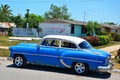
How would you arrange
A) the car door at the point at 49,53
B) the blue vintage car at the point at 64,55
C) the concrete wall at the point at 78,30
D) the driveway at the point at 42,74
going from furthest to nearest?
1. the concrete wall at the point at 78,30
2. the car door at the point at 49,53
3. the blue vintage car at the point at 64,55
4. the driveway at the point at 42,74

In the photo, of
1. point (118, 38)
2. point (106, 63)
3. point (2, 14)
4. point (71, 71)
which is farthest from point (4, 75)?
point (2, 14)

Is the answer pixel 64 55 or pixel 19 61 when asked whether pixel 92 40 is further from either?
pixel 64 55

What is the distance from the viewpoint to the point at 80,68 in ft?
40.5

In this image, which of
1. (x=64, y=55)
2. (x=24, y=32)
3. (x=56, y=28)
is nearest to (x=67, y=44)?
(x=64, y=55)

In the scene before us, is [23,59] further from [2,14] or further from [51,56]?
Answer: [2,14]

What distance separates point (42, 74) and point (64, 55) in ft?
4.27

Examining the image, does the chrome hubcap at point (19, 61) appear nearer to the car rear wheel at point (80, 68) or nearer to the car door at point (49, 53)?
the car door at point (49, 53)

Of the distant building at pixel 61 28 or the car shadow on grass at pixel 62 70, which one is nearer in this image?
the car shadow on grass at pixel 62 70

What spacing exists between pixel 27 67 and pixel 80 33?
41.6 m

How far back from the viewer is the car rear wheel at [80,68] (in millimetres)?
12258

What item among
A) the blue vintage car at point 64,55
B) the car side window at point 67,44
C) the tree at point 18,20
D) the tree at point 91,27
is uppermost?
the tree at point 18,20

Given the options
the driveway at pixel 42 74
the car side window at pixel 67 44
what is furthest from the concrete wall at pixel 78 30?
the car side window at pixel 67 44

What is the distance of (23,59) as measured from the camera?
44.0 feet

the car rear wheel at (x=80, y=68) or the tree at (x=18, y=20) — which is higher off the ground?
the tree at (x=18, y=20)
